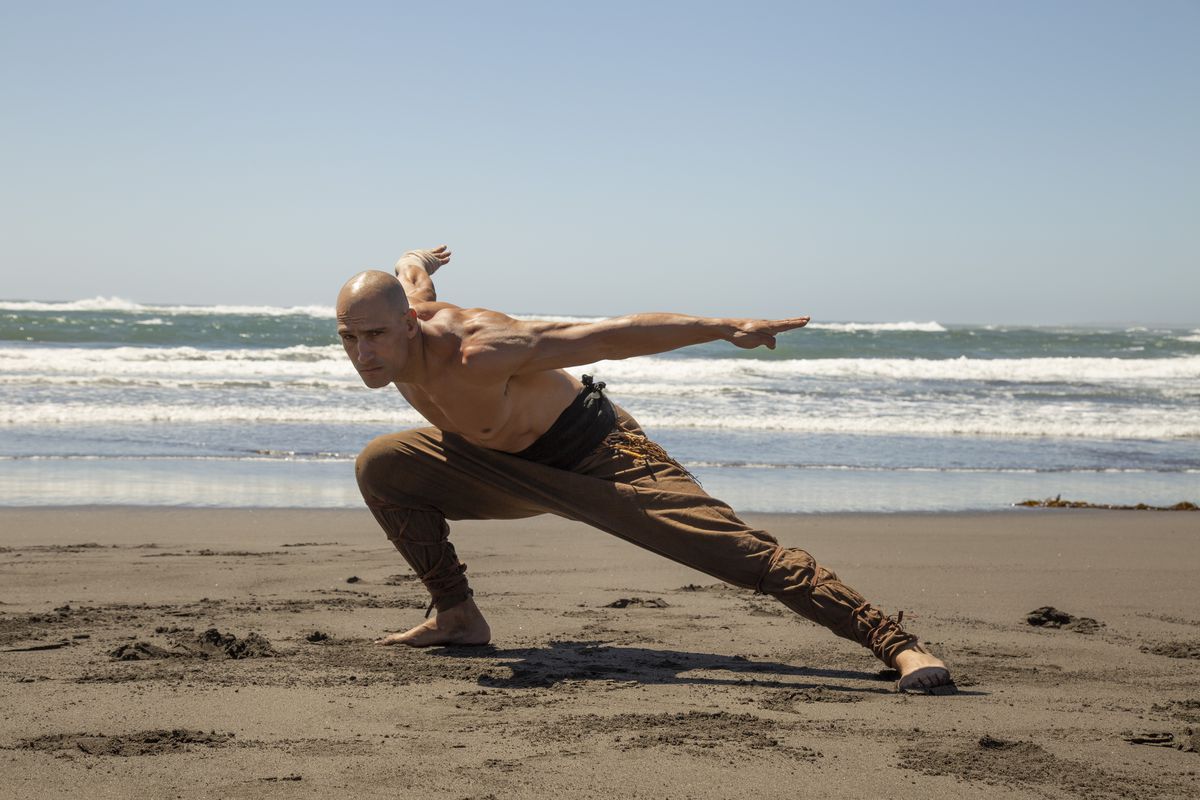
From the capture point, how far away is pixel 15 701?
341 cm

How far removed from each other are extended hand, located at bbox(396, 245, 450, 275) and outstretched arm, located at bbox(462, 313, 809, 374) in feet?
Answer: 3.57

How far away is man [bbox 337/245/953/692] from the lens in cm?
384

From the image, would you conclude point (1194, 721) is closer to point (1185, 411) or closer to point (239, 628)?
point (239, 628)

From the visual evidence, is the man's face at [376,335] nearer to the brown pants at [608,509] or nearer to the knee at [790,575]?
the brown pants at [608,509]

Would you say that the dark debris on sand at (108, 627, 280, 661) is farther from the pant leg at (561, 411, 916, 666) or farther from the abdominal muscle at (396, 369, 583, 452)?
the pant leg at (561, 411, 916, 666)

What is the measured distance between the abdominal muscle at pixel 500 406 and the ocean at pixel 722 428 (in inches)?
168

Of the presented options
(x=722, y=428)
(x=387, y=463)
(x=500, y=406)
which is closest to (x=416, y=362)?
(x=500, y=406)

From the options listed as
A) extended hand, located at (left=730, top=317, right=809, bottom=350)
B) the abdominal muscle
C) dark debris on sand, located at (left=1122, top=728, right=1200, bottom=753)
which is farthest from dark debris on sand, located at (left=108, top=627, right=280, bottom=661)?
dark debris on sand, located at (left=1122, top=728, right=1200, bottom=753)

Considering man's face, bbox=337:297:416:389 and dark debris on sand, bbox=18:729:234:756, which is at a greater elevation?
man's face, bbox=337:297:416:389

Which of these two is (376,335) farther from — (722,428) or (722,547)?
(722,428)

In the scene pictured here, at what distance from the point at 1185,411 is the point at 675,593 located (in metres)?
14.6

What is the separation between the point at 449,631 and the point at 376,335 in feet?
4.13

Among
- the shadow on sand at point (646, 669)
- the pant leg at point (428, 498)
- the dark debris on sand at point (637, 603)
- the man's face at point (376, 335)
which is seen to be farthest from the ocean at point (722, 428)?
the man's face at point (376, 335)

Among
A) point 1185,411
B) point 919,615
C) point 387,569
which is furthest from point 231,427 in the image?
point 1185,411
